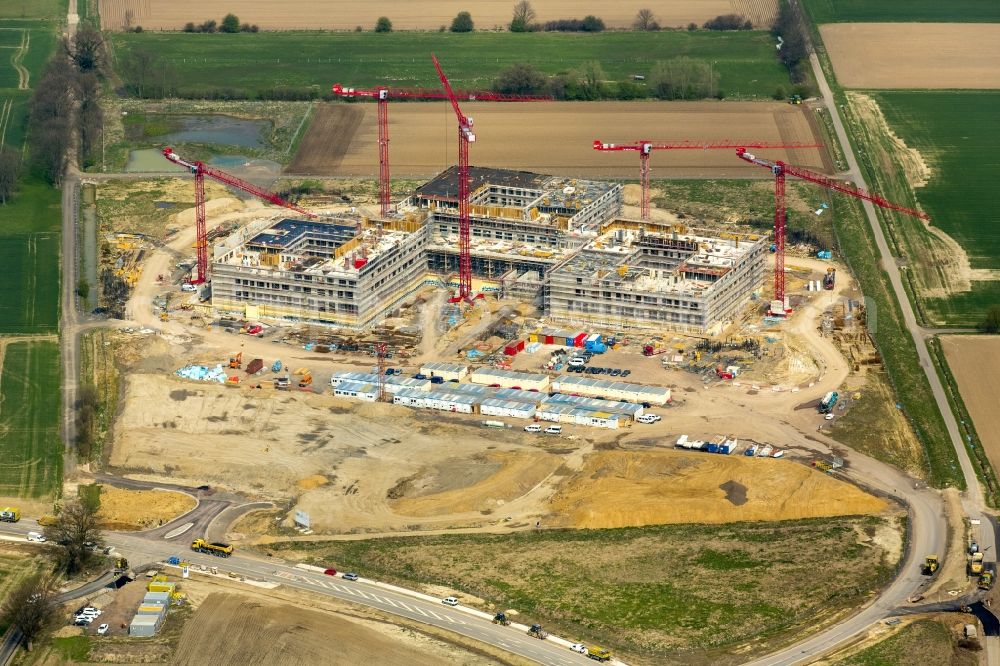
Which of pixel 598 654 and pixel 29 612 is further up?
pixel 29 612

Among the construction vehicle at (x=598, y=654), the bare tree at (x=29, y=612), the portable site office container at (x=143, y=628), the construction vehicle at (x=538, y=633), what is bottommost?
the construction vehicle at (x=598, y=654)

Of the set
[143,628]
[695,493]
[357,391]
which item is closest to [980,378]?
[695,493]

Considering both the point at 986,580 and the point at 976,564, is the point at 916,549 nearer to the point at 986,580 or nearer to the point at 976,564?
the point at 976,564

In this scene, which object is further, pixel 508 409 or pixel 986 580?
pixel 508 409

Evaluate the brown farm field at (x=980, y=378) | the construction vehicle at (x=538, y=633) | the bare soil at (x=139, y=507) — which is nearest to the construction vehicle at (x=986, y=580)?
the brown farm field at (x=980, y=378)

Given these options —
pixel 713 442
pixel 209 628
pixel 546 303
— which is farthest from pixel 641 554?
pixel 546 303

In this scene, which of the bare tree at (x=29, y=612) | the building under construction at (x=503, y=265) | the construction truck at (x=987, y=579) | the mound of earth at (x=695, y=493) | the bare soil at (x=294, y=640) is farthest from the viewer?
the building under construction at (x=503, y=265)

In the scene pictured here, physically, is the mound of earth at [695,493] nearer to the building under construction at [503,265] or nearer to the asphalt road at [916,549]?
the asphalt road at [916,549]
